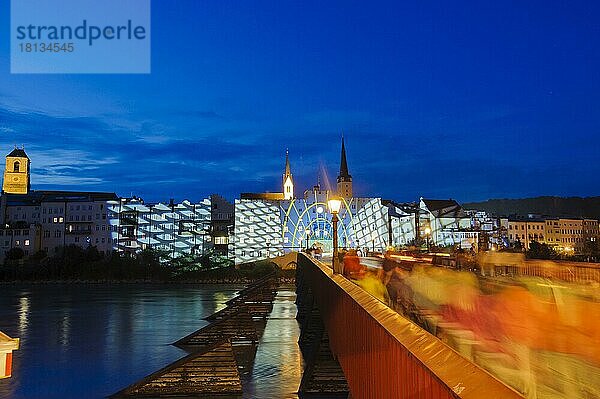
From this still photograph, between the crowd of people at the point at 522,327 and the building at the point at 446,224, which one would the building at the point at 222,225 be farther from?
the crowd of people at the point at 522,327

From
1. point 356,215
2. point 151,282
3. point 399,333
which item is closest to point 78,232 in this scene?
point 151,282

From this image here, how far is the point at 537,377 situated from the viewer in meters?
7.48

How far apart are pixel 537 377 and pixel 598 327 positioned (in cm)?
306

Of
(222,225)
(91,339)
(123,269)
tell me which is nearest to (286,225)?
(222,225)

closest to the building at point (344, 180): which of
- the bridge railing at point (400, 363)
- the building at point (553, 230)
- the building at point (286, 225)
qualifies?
the building at point (286, 225)

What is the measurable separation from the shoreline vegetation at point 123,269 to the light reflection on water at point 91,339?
113 ft

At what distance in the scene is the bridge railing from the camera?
347cm

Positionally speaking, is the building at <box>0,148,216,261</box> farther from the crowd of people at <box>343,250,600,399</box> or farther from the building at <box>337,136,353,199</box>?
the crowd of people at <box>343,250,600,399</box>

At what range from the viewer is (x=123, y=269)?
10688cm

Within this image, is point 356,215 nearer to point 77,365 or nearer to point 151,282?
point 151,282

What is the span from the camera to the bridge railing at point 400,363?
3.47 meters

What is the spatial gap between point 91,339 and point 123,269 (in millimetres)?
71697

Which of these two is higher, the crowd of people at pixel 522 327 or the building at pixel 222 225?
the building at pixel 222 225

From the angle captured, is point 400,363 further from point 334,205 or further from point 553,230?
point 553,230
